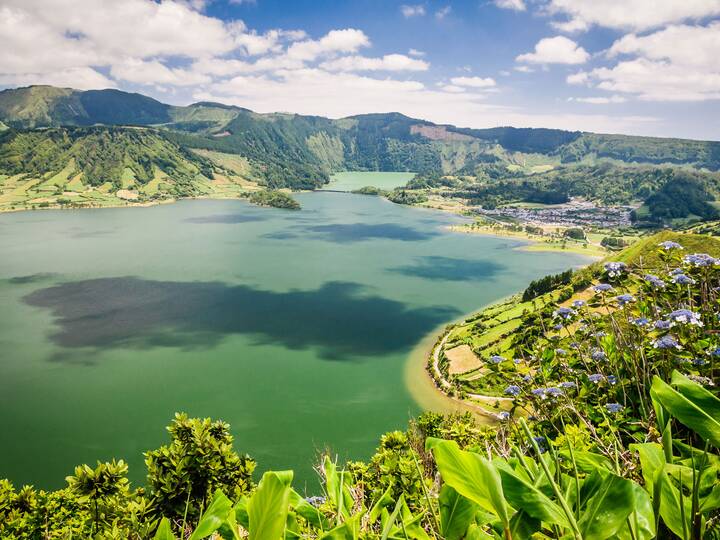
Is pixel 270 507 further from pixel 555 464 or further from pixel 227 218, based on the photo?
pixel 227 218

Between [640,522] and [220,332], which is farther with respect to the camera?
[220,332]

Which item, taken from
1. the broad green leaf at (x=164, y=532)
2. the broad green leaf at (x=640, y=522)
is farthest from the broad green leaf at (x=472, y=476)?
the broad green leaf at (x=164, y=532)

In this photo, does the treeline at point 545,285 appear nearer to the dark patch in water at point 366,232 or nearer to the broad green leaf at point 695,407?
the dark patch in water at point 366,232

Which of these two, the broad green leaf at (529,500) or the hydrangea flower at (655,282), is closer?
the broad green leaf at (529,500)

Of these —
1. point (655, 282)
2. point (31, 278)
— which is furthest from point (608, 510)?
point (31, 278)

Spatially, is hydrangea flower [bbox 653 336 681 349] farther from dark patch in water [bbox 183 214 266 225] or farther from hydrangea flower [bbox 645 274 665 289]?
dark patch in water [bbox 183 214 266 225]

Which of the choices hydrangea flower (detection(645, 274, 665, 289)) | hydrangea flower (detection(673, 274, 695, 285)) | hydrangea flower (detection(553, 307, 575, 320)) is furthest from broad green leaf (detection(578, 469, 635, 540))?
hydrangea flower (detection(553, 307, 575, 320))
